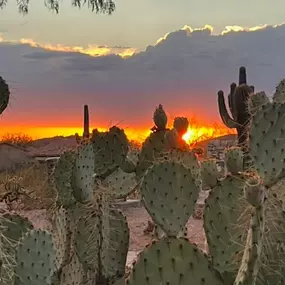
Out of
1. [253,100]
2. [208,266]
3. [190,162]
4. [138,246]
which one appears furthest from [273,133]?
[138,246]

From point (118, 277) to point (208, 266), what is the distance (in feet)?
4.47

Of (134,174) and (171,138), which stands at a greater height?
(171,138)

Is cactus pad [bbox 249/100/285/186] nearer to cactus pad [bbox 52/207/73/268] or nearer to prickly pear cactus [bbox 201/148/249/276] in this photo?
prickly pear cactus [bbox 201/148/249/276]

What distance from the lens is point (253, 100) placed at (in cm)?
366

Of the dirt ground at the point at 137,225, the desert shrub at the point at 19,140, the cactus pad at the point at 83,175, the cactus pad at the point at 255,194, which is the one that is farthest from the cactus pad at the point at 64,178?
the desert shrub at the point at 19,140

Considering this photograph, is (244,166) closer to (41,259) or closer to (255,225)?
(41,259)

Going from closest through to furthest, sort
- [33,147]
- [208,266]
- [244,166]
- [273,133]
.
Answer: [273,133], [208,266], [244,166], [33,147]

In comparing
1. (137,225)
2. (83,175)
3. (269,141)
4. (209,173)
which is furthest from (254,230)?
(137,225)

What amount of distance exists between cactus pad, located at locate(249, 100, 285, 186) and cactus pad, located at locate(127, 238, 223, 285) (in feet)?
1.51

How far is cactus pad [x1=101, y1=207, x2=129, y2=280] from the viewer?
4.14 meters

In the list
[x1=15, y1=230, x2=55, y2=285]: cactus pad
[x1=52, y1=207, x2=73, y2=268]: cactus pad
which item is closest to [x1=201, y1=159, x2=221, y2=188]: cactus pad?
[x1=52, y1=207, x2=73, y2=268]: cactus pad

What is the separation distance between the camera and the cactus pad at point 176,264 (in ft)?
9.40

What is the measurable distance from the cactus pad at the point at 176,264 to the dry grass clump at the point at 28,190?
1.45 metres

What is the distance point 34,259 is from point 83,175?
70 centimetres
